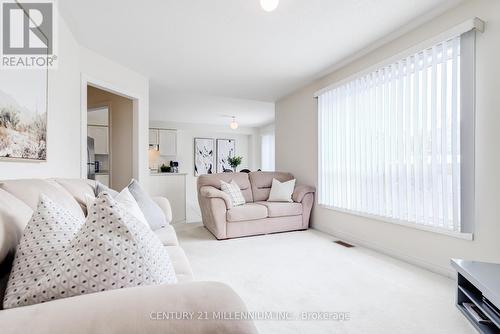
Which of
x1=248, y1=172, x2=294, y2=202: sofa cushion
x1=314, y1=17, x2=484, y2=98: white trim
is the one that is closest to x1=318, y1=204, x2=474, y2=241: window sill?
x1=248, y1=172, x2=294, y2=202: sofa cushion

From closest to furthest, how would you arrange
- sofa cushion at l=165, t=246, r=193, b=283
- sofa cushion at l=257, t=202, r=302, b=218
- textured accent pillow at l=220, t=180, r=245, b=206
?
1. sofa cushion at l=165, t=246, r=193, b=283
2. sofa cushion at l=257, t=202, r=302, b=218
3. textured accent pillow at l=220, t=180, r=245, b=206

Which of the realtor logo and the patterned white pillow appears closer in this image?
the patterned white pillow

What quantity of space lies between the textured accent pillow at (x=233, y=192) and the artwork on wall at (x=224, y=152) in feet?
14.2

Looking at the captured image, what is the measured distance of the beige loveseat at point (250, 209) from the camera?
3.59 m

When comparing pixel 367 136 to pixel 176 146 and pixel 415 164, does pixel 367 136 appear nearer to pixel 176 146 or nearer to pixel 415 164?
pixel 415 164

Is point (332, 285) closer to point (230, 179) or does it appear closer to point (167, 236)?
point (167, 236)

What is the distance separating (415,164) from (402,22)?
4.52 ft

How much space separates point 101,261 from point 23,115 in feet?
5.31

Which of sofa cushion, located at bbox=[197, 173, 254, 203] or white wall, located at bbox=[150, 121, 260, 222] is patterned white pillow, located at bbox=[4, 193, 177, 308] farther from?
white wall, located at bbox=[150, 121, 260, 222]

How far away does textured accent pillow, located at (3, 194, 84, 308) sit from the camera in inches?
25.9

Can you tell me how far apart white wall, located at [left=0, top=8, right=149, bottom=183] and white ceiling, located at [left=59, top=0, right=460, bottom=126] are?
0.15 metres

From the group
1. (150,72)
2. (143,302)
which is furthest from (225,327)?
(150,72)

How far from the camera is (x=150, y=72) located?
3.71m

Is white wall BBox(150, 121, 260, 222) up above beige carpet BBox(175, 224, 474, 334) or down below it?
above
